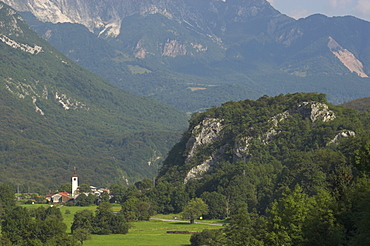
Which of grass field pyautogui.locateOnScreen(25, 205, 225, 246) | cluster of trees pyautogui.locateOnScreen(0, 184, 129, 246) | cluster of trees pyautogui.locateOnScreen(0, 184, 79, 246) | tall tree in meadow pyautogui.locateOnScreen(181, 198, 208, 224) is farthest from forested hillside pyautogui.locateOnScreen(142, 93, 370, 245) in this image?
cluster of trees pyautogui.locateOnScreen(0, 184, 129, 246)

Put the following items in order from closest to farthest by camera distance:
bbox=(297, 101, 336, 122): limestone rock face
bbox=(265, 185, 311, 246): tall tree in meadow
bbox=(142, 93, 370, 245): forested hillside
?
bbox=(142, 93, 370, 245): forested hillside < bbox=(265, 185, 311, 246): tall tree in meadow < bbox=(297, 101, 336, 122): limestone rock face

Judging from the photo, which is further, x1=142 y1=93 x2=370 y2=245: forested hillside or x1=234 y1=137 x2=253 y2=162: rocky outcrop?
x1=234 y1=137 x2=253 y2=162: rocky outcrop

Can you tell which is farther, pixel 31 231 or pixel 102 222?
pixel 102 222

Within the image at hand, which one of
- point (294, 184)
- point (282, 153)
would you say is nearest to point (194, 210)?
point (294, 184)

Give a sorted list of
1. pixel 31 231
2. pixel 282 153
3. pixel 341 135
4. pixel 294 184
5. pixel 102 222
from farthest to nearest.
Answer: pixel 282 153 → pixel 341 135 → pixel 102 222 → pixel 294 184 → pixel 31 231

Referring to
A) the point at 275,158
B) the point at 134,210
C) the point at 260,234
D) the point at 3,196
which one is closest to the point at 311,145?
the point at 275,158

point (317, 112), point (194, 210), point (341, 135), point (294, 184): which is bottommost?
point (194, 210)

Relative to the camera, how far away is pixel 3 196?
173500mm

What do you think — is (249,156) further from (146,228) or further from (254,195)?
(146,228)

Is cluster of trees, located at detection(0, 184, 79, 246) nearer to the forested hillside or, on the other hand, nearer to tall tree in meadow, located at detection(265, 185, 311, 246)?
the forested hillside

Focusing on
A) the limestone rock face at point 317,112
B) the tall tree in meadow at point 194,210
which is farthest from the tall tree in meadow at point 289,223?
the limestone rock face at point 317,112

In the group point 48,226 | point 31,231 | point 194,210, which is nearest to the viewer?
point 48,226

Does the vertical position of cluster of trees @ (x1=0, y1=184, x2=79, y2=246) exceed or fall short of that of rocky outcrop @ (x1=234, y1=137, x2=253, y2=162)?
it falls short

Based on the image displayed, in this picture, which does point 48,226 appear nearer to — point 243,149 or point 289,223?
point 289,223
